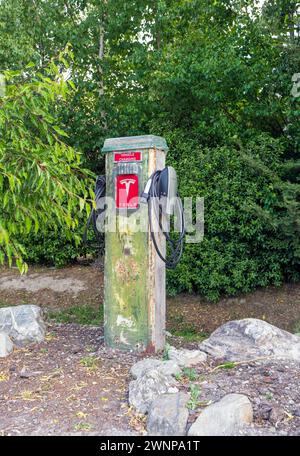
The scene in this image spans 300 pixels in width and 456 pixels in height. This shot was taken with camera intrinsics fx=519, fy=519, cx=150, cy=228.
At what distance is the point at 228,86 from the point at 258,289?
9.30ft

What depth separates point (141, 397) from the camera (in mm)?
3168

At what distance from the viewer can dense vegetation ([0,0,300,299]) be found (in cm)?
680

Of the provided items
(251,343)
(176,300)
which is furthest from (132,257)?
(176,300)

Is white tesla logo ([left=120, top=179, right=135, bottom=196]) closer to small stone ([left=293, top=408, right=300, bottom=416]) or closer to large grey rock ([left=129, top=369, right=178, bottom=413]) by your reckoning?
Result: large grey rock ([left=129, top=369, right=178, bottom=413])

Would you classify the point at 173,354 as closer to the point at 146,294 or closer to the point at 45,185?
the point at 146,294

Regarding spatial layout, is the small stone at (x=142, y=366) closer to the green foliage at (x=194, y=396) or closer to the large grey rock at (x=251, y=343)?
the green foliage at (x=194, y=396)

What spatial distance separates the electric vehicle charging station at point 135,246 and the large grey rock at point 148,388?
911 mm

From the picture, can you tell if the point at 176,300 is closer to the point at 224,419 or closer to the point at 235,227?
the point at 235,227

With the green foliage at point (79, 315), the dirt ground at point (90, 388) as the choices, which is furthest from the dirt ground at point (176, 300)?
the dirt ground at point (90, 388)

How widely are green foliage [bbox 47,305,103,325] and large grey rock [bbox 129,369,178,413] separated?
370 cm

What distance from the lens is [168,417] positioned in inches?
113

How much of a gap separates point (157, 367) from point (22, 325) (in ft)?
5.34
